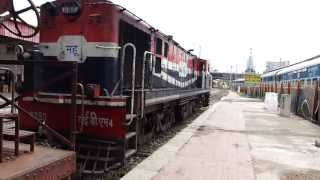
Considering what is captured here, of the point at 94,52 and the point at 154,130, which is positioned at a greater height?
the point at 94,52

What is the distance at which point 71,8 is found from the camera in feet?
24.4

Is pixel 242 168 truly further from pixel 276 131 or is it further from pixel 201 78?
pixel 201 78

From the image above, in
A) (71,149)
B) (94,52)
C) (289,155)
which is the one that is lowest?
(289,155)

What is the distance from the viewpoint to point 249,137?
41.6 ft

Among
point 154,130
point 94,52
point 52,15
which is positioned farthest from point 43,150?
point 154,130

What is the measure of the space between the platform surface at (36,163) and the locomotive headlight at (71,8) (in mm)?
3414

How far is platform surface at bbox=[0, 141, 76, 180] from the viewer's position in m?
3.63

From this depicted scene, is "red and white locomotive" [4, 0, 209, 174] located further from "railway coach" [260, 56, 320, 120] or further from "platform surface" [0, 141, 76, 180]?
"railway coach" [260, 56, 320, 120]

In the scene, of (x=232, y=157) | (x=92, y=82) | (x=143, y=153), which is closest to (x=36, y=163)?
(x=92, y=82)

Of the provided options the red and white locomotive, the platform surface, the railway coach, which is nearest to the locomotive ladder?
the red and white locomotive

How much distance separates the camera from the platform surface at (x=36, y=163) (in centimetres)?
363

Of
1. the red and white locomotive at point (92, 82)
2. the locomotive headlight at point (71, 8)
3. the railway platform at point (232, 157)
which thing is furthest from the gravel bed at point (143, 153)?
the locomotive headlight at point (71, 8)

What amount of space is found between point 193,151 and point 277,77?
1105 inches

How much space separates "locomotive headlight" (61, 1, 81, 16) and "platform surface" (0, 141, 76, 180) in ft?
11.2
